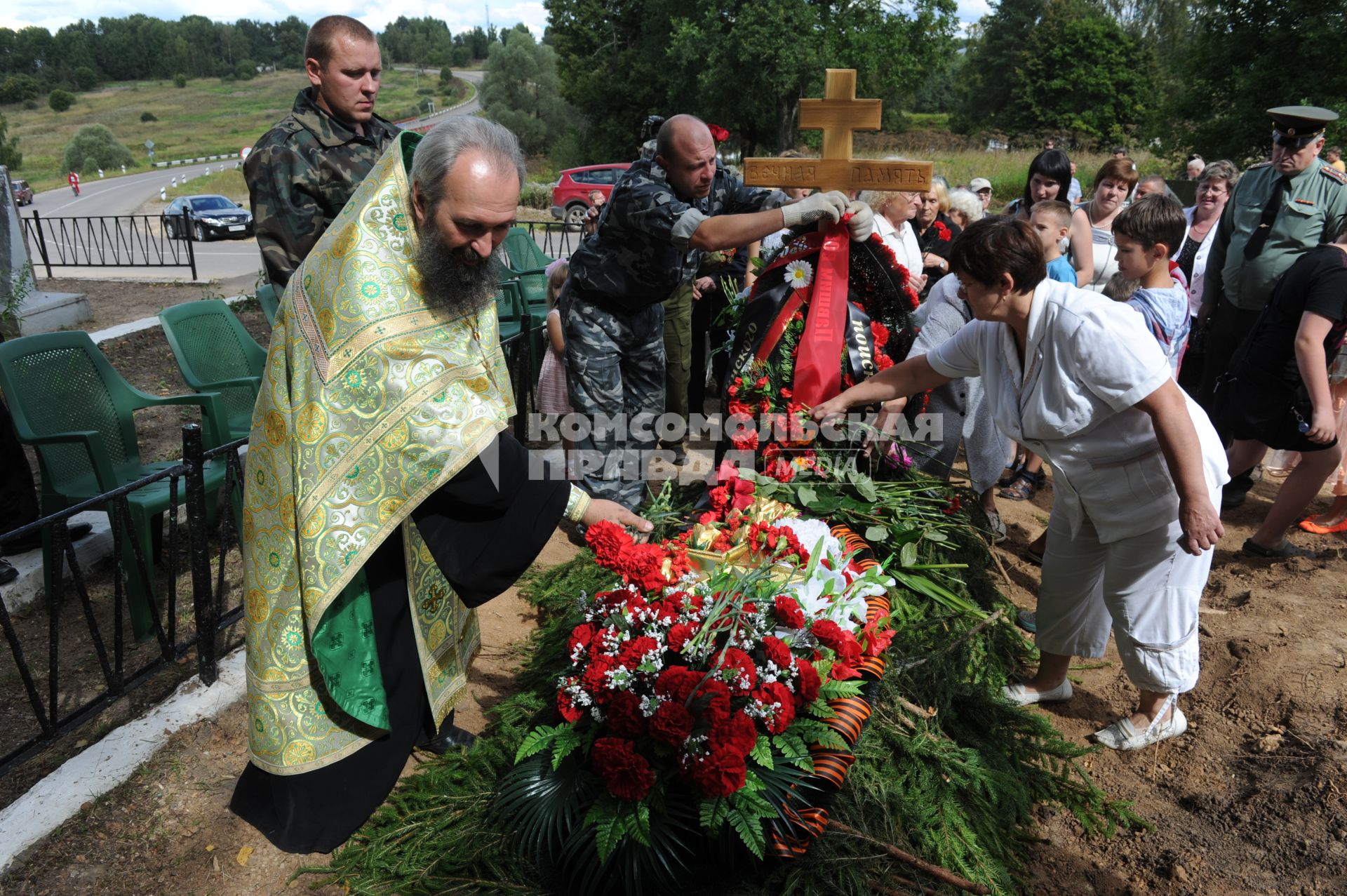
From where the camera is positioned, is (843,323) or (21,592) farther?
(21,592)

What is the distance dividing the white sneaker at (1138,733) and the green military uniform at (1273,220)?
8.78 feet

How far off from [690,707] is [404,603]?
3.21 feet

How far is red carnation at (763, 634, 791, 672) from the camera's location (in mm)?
2348

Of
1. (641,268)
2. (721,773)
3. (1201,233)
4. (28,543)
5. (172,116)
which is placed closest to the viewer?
(721,773)

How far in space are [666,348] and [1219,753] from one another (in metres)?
3.85

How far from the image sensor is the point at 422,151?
2209 mm

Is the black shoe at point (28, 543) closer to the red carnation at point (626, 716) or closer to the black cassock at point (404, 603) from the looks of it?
the black cassock at point (404, 603)

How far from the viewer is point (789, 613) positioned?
252 centimetres

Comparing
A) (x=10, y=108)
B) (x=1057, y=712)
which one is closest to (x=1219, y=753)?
(x=1057, y=712)

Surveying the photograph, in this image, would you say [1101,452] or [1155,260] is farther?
[1155,260]

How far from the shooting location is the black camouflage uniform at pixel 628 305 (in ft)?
13.4

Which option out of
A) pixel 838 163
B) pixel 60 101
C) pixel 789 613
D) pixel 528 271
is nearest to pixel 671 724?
pixel 789 613

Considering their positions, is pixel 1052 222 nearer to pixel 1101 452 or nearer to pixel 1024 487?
pixel 1024 487

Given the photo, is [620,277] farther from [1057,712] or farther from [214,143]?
[214,143]
